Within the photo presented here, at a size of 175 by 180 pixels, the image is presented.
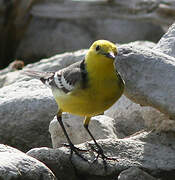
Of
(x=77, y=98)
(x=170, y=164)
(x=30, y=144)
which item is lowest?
(x=30, y=144)

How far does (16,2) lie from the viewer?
13.0 meters

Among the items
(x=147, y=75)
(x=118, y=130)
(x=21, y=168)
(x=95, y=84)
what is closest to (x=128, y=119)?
(x=118, y=130)

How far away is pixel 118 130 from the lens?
7.63 meters

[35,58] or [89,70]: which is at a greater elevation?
[89,70]

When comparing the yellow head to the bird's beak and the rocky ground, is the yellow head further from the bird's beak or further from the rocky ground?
the rocky ground

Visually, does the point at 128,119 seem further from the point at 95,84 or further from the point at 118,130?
the point at 95,84

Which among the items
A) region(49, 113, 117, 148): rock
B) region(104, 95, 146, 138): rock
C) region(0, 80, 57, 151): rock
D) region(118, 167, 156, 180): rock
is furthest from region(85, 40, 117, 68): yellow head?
region(0, 80, 57, 151): rock

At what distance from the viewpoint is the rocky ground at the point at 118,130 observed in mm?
6055

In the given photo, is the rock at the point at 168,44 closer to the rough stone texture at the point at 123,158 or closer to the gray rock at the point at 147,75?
the gray rock at the point at 147,75

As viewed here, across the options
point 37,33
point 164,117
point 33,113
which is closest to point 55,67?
point 33,113

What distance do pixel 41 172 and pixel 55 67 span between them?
485cm

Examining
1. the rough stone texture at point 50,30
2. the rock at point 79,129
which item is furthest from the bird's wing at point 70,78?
the rough stone texture at point 50,30

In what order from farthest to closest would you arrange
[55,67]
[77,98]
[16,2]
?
[16,2]
[55,67]
[77,98]

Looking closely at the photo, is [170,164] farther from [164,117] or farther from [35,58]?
[35,58]
